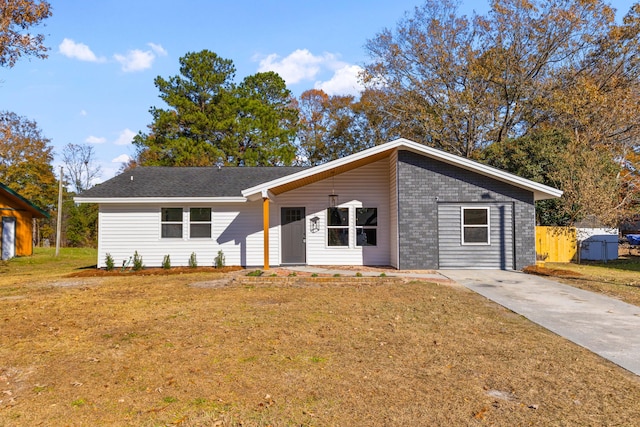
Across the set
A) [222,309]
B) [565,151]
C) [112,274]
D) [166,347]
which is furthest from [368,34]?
[166,347]

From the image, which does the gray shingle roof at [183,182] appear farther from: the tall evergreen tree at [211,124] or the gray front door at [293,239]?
the tall evergreen tree at [211,124]

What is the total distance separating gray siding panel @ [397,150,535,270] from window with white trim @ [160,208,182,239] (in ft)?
25.4

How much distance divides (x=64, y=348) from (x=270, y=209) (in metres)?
10.3

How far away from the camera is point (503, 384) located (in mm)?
4234

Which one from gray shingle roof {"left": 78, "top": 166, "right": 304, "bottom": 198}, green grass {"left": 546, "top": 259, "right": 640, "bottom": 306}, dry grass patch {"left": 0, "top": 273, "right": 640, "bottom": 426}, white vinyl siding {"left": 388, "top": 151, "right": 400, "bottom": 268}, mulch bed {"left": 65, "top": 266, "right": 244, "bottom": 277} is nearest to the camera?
dry grass patch {"left": 0, "top": 273, "right": 640, "bottom": 426}

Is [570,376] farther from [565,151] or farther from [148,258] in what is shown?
[565,151]

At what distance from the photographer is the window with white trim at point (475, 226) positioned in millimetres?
14180

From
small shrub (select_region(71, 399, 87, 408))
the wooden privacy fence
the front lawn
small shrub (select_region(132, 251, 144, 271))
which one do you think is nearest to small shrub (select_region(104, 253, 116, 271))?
small shrub (select_region(132, 251, 144, 271))

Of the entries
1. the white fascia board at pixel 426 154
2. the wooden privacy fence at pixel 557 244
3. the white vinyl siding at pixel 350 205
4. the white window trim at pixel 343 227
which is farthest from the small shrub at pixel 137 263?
the wooden privacy fence at pixel 557 244

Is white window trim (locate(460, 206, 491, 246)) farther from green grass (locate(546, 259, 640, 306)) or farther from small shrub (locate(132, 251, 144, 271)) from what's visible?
small shrub (locate(132, 251, 144, 271))

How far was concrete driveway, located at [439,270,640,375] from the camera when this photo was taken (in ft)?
18.1

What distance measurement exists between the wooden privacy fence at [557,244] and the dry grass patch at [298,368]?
1162 centimetres

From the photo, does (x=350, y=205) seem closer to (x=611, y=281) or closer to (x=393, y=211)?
(x=393, y=211)

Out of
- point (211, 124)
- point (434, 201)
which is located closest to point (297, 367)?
point (434, 201)
